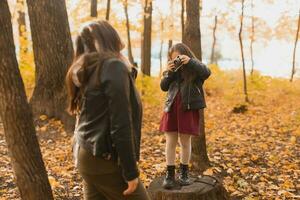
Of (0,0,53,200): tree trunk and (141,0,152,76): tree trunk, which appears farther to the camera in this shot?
(141,0,152,76): tree trunk

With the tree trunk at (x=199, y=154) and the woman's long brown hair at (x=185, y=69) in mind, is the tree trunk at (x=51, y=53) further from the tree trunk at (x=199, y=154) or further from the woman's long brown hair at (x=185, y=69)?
the woman's long brown hair at (x=185, y=69)

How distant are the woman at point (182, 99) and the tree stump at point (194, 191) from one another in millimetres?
130

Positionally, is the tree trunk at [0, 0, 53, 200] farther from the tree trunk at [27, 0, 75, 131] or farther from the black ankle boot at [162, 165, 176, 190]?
the tree trunk at [27, 0, 75, 131]

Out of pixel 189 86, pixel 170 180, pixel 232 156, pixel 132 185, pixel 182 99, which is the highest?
pixel 189 86

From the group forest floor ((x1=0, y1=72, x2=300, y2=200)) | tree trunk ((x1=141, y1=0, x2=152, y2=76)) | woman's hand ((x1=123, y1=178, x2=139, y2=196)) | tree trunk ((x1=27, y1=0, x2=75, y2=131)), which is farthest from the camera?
tree trunk ((x1=141, y1=0, x2=152, y2=76))

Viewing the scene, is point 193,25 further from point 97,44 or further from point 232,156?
point 97,44

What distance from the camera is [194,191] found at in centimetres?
466

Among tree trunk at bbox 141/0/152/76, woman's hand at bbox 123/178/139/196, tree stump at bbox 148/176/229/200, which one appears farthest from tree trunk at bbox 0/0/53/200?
tree trunk at bbox 141/0/152/76

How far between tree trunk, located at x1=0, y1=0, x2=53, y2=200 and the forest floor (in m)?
1.76

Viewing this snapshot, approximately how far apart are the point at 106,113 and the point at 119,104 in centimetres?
15

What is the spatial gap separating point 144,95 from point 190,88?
8352 millimetres

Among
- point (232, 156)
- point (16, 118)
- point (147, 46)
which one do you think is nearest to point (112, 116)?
point (16, 118)

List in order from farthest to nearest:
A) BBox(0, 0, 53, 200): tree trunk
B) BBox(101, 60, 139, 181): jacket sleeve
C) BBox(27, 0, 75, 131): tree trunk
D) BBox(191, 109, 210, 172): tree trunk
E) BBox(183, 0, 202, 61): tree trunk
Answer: BBox(27, 0, 75, 131): tree trunk < BBox(191, 109, 210, 172): tree trunk < BBox(183, 0, 202, 61): tree trunk < BBox(0, 0, 53, 200): tree trunk < BBox(101, 60, 139, 181): jacket sleeve

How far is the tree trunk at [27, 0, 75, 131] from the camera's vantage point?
29.3 feet
